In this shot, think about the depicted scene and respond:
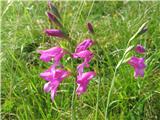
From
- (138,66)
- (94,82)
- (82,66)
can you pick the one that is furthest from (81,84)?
(94,82)

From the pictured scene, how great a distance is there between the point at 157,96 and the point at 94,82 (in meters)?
0.35

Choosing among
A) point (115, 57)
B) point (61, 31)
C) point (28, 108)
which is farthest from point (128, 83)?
point (61, 31)

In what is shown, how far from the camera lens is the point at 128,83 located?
2.00 m

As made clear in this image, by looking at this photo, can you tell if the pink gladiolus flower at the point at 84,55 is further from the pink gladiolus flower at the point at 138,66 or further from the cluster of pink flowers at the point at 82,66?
the pink gladiolus flower at the point at 138,66

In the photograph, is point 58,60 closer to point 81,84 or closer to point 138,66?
point 81,84

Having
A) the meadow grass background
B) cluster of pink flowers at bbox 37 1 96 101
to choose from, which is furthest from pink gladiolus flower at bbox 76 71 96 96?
the meadow grass background

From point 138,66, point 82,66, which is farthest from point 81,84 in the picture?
point 138,66

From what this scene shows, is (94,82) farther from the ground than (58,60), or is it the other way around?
(58,60)

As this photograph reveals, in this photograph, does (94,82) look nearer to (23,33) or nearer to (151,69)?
(151,69)

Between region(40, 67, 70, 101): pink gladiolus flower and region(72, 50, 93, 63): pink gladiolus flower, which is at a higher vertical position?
region(72, 50, 93, 63): pink gladiolus flower

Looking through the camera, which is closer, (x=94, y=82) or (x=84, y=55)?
(x=84, y=55)

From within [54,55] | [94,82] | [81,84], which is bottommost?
[94,82]

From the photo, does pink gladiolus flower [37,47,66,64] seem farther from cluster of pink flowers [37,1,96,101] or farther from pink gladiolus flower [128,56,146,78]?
pink gladiolus flower [128,56,146,78]

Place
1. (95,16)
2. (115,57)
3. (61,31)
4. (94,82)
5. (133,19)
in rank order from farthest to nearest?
(95,16) → (133,19) → (115,57) → (94,82) → (61,31)
